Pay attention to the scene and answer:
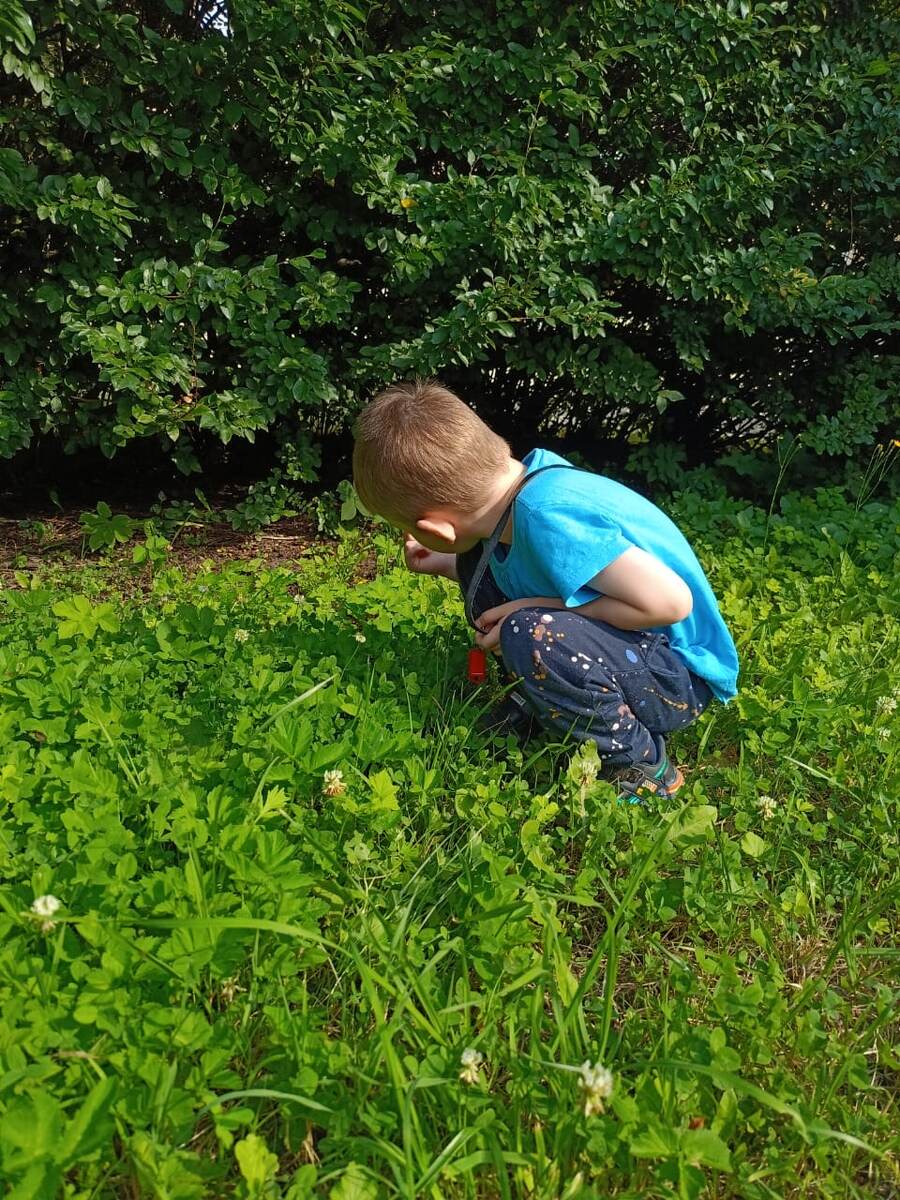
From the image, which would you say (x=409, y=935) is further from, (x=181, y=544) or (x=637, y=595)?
(x=181, y=544)

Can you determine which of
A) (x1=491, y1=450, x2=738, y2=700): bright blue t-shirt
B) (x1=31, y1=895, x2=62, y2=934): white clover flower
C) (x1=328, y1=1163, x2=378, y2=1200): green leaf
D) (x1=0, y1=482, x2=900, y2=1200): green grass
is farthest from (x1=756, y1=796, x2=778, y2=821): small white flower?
(x1=31, y1=895, x2=62, y2=934): white clover flower

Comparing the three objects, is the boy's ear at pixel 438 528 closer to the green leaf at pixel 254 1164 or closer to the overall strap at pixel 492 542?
the overall strap at pixel 492 542

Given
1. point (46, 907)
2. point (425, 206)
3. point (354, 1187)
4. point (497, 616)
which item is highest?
point (425, 206)

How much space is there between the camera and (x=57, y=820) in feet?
6.35

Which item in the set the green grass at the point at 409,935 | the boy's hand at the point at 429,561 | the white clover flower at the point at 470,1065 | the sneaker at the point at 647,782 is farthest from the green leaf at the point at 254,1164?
the boy's hand at the point at 429,561

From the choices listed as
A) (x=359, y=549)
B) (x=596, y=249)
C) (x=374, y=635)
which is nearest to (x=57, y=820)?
(x=374, y=635)

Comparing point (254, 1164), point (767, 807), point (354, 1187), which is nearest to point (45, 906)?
point (254, 1164)

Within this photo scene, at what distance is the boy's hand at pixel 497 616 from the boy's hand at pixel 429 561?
299 millimetres

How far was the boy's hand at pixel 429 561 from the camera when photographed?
2.87 meters

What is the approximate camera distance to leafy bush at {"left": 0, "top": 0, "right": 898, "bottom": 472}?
3.93 meters

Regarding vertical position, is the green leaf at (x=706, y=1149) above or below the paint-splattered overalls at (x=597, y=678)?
below

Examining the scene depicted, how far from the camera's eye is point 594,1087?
1375 mm

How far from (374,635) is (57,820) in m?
1.27

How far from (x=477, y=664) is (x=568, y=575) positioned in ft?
1.89
